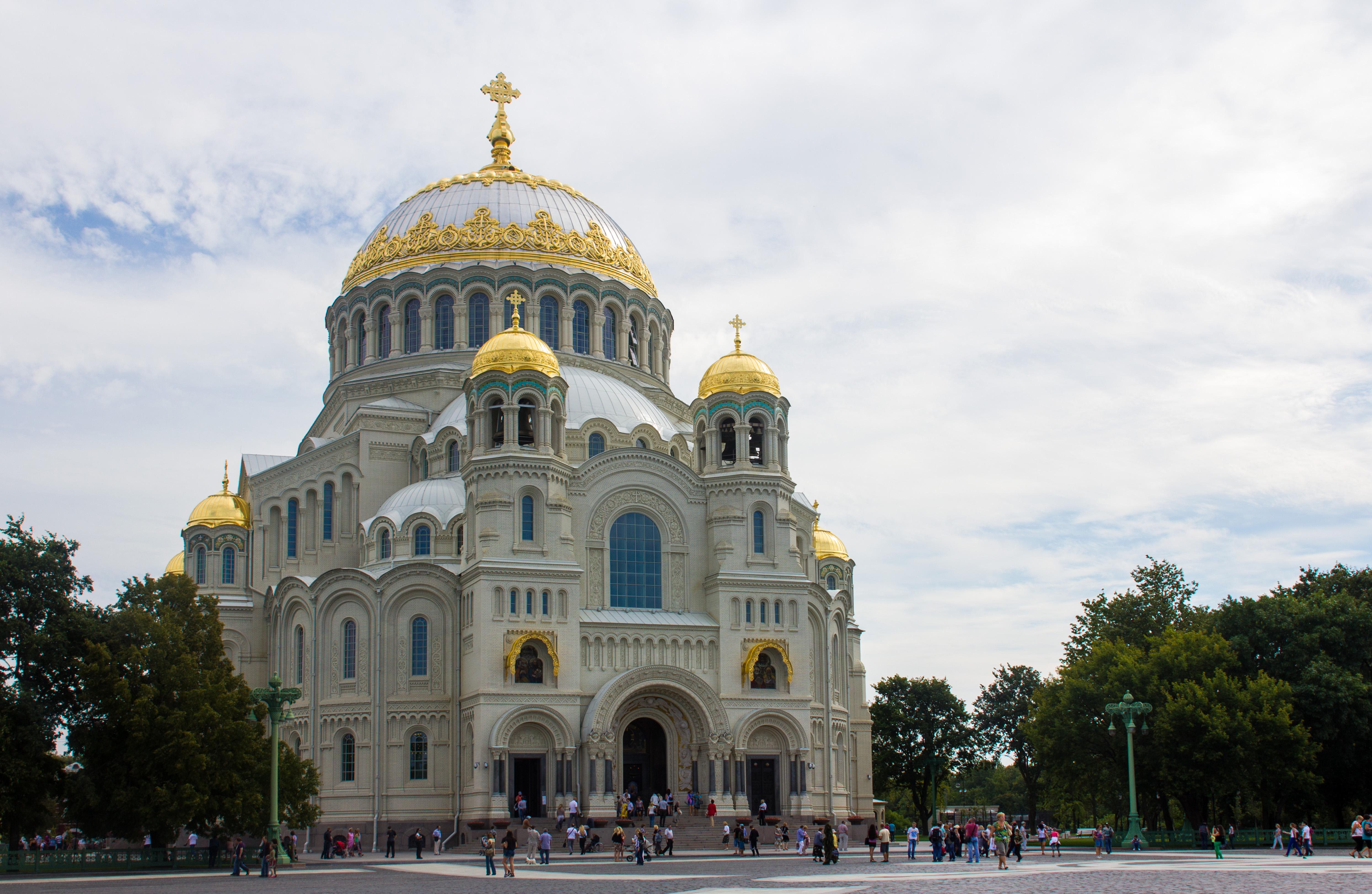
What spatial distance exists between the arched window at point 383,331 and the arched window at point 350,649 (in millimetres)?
13742

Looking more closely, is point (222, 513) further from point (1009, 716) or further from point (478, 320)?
point (1009, 716)

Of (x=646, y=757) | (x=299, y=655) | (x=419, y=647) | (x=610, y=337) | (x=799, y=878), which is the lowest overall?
(x=799, y=878)

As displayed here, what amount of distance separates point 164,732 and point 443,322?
25.4 metres

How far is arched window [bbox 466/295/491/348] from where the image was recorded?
181ft

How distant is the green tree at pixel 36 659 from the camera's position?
31.8m

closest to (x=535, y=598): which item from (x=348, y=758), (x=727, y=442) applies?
(x=348, y=758)

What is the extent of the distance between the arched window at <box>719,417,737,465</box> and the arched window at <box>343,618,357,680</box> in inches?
508

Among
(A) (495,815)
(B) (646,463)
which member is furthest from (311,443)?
(A) (495,815)

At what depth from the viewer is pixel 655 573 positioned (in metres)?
46.2

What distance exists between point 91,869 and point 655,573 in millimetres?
19289

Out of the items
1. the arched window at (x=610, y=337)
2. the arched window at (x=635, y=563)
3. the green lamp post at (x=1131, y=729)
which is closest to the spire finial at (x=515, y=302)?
the arched window at (x=610, y=337)

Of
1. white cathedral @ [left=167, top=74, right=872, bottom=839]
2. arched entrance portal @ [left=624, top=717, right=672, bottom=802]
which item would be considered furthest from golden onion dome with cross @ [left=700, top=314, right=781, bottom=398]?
arched entrance portal @ [left=624, top=717, right=672, bottom=802]

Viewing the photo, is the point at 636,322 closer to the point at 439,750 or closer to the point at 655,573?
the point at 655,573

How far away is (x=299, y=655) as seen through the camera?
4753cm
